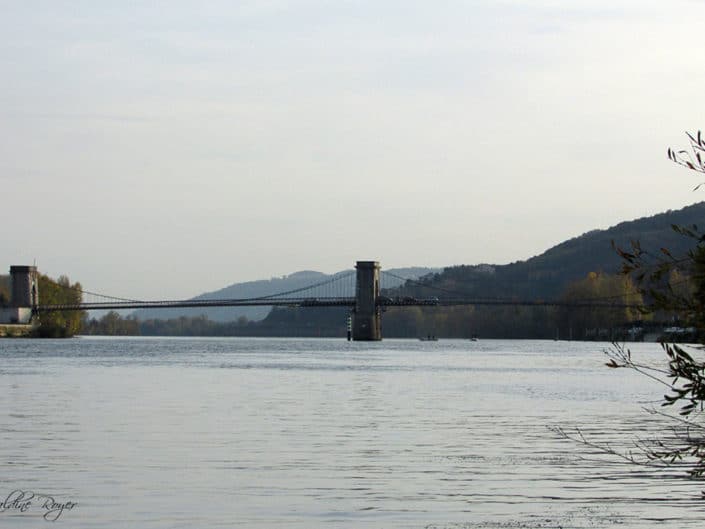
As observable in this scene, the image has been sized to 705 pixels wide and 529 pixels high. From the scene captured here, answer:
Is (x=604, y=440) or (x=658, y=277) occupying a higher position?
(x=658, y=277)

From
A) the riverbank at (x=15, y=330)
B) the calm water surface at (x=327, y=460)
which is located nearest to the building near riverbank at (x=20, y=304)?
the riverbank at (x=15, y=330)

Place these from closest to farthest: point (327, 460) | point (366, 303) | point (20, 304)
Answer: point (327, 460)
point (366, 303)
point (20, 304)

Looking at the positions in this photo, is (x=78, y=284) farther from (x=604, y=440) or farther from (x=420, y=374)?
(x=604, y=440)

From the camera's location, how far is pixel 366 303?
154 meters

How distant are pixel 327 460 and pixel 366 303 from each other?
130691 mm

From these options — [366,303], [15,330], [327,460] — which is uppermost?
[366,303]

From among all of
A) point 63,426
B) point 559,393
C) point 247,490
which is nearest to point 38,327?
point 559,393

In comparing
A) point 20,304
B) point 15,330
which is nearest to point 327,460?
point 15,330

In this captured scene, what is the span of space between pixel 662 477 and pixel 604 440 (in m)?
6.43

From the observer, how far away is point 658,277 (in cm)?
1105

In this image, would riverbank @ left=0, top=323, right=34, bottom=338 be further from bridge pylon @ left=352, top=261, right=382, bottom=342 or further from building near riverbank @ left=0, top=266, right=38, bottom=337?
bridge pylon @ left=352, top=261, right=382, bottom=342

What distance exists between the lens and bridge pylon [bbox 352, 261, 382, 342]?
505 feet

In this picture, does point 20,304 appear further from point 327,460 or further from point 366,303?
point 327,460

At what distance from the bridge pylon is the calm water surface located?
108352mm
